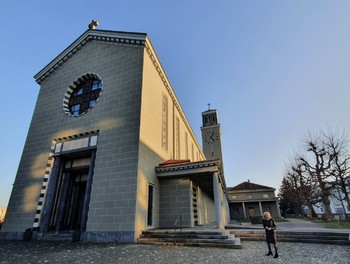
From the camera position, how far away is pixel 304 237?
333 inches

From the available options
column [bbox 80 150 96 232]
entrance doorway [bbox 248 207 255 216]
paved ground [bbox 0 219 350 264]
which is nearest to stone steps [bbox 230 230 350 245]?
paved ground [bbox 0 219 350 264]

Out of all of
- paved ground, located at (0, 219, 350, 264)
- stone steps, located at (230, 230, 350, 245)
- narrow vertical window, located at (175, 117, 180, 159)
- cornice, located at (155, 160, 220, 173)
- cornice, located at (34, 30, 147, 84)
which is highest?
cornice, located at (34, 30, 147, 84)

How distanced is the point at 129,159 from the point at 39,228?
6.30 m

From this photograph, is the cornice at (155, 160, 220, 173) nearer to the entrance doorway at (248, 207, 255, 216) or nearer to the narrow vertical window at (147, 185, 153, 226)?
the narrow vertical window at (147, 185, 153, 226)

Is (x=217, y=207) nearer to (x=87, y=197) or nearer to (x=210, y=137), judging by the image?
(x=87, y=197)

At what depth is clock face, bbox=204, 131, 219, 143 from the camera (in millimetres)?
37375

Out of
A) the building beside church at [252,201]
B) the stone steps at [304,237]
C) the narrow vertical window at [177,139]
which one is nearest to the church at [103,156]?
the stone steps at [304,237]

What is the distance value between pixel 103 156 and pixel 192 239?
6.26 m

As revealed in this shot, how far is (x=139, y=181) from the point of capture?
9789 millimetres

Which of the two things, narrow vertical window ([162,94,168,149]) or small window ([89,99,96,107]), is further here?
narrow vertical window ([162,94,168,149])

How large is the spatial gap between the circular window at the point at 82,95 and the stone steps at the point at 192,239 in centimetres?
872

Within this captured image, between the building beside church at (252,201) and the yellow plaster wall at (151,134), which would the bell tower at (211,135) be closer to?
the building beside church at (252,201)

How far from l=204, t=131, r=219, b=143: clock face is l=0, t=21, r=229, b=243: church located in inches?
907

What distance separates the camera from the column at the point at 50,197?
10.8 meters
